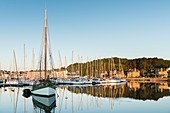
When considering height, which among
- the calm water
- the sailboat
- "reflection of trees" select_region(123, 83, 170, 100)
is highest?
the sailboat

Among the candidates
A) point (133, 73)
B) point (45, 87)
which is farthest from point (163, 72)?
point (45, 87)

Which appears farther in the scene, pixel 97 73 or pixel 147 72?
pixel 147 72

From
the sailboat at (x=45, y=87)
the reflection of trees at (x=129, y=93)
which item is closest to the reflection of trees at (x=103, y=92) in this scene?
the reflection of trees at (x=129, y=93)

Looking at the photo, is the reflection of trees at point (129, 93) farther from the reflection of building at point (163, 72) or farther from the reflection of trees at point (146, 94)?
the reflection of building at point (163, 72)

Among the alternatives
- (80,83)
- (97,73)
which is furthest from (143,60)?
(80,83)

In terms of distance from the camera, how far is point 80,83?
102 metres

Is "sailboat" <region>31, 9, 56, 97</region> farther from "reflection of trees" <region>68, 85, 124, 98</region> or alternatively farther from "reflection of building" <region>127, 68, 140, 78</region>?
"reflection of building" <region>127, 68, 140, 78</region>

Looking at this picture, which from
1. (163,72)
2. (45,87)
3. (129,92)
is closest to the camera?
(45,87)

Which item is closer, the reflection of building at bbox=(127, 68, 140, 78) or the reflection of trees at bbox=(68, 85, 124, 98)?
the reflection of trees at bbox=(68, 85, 124, 98)

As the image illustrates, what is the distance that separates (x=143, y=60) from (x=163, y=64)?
12.7 m

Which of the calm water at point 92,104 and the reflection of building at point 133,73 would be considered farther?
the reflection of building at point 133,73

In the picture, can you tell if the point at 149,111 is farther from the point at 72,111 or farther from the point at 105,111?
the point at 72,111

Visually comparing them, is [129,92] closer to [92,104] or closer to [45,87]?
[92,104]

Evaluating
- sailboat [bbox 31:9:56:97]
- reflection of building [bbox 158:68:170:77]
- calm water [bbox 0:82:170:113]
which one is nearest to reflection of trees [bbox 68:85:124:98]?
calm water [bbox 0:82:170:113]
